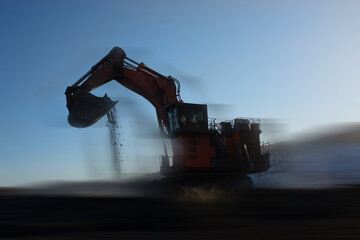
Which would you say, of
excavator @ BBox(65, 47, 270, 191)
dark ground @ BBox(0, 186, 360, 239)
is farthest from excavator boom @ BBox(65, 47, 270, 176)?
dark ground @ BBox(0, 186, 360, 239)

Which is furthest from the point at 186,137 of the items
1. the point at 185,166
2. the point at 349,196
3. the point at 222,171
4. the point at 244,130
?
the point at 349,196

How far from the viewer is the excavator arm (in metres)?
17.9

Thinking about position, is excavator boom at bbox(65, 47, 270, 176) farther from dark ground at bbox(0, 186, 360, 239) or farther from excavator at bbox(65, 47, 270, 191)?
dark ground at bbox(0, 186, 360, 239)

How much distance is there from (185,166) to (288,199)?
22.3ft

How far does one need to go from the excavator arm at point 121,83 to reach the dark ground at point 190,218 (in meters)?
7.17

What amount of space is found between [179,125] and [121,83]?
18.5ft

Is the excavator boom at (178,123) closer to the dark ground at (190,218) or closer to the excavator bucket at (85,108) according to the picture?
the excavator bucket at (85,108)

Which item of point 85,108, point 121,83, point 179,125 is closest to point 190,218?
point 179,125

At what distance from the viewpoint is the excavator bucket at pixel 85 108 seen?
17453 millimetres

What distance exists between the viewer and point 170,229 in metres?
7.50

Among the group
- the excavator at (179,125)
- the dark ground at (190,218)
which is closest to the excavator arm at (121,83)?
the excavator at (179,125)

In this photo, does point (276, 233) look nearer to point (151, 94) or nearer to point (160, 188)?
point (160, 188)

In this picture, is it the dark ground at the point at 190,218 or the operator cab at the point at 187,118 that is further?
the operator cab at the point at 187,118

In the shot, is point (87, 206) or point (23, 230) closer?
point (23, 230)
